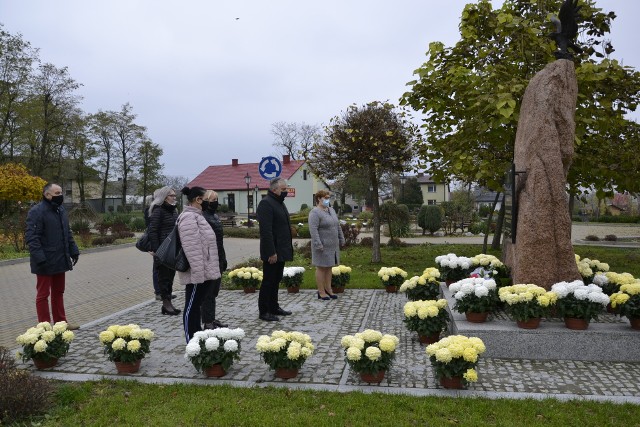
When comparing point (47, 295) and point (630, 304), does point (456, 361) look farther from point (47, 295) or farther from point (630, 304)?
point (47, 295)

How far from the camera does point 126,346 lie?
493cm

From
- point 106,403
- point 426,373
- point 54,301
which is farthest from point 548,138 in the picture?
point 54,301

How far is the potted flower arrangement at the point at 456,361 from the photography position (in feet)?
14.1

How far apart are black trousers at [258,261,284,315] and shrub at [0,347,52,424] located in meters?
3.34

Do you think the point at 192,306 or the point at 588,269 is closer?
the point at 192,306

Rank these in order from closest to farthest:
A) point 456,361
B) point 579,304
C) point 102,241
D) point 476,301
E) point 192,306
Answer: point 456,361, point 579,304, point 192,306, point 476,301, point 102,241

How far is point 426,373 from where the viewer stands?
4883 millimetres

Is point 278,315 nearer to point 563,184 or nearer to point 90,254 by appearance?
point 563,184

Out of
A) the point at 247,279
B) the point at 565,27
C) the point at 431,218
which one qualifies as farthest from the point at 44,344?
the point at 431,218

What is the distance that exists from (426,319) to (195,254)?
2.73 metres

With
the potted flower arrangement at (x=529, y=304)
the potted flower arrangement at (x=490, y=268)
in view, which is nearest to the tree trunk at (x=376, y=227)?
the potted flower arrangement at (x=490, y=268)

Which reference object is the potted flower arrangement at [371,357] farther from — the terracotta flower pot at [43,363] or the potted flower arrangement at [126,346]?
the terracotta flower pot at [43,363]

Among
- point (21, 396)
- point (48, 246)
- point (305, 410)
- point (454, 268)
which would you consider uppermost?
point (48, 246)

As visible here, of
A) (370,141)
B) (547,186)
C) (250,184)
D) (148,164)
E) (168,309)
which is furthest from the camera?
(250,184)
